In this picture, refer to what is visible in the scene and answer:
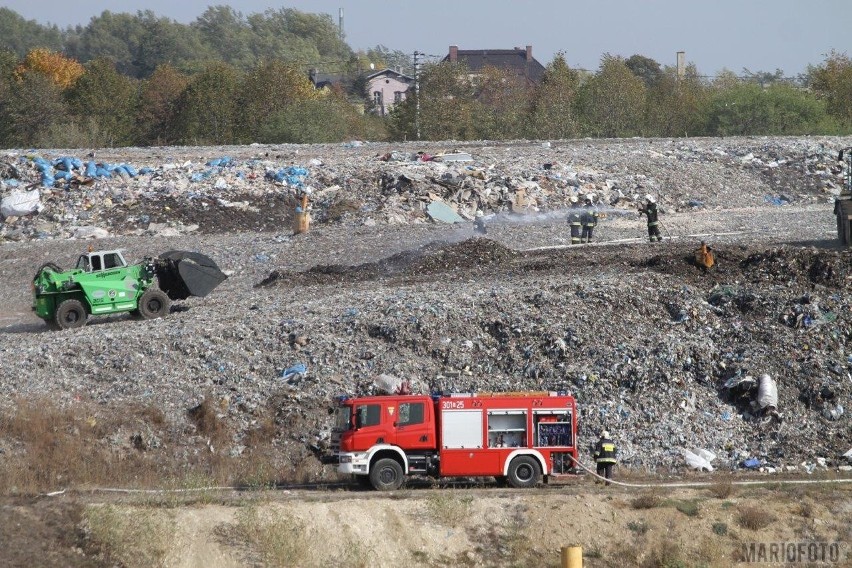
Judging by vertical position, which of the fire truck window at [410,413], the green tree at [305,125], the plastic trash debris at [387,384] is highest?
the green tree at [305,125]

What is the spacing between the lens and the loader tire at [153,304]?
22125mm

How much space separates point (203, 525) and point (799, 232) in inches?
780

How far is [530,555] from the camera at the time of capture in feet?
45.2

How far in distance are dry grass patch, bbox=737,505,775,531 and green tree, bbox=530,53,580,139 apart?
38603 mm

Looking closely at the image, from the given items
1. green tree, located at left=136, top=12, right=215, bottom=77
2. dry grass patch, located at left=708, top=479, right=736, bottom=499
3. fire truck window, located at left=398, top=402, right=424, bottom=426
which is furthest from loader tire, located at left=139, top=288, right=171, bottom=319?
green tree, located at left=136, top=12, right=215, bottom=77

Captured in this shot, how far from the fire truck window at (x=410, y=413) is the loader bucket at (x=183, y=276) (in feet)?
29.8

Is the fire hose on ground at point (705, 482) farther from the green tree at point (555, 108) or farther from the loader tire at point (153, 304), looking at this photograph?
the green tree at point (555, 108)


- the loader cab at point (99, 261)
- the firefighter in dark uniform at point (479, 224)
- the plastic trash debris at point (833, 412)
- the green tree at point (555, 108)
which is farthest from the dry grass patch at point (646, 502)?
the green tree at point (555, 108)

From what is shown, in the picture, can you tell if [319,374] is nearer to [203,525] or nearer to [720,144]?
[203,525]

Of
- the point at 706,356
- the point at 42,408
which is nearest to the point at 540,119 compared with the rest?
the point at 706,356

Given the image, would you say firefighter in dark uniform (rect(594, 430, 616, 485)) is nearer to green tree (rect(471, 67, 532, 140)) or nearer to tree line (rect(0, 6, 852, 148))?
tree line (rect(0, 6, 852, 148))

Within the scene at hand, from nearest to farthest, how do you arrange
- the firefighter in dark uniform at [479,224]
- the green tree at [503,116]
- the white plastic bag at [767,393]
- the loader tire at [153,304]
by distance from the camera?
the white plastic bag at [767,393] → the loader tire at [153,304] → the firefighter in dark uniform at [479,224] → the green tree at [503,116]

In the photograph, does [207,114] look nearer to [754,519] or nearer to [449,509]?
[449,509]

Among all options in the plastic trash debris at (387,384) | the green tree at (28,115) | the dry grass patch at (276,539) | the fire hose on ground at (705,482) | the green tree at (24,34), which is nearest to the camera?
the dry grass patch at (276,539)
